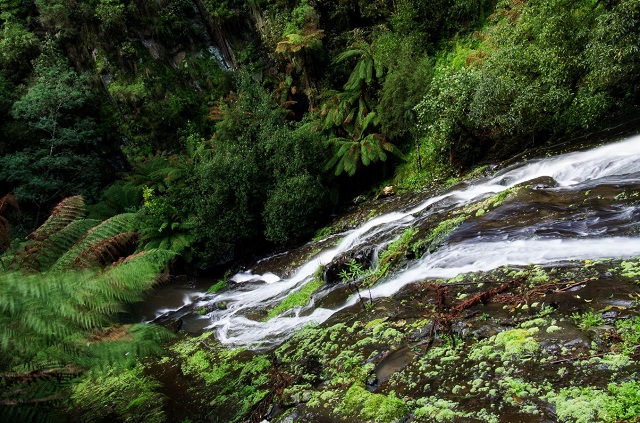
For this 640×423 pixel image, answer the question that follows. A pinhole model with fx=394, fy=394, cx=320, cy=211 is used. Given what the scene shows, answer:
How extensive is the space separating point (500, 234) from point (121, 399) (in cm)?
535

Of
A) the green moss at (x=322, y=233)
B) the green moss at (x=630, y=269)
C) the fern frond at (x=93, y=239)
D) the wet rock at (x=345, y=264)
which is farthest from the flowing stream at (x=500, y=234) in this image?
the fern frond at (x=93, y=239)

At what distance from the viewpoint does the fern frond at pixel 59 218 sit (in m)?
3.61

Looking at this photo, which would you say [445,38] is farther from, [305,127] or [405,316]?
[405,316]

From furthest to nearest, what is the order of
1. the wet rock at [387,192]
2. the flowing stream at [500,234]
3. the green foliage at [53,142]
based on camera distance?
the green foliage at [53,142] → the wet rock at [387,192] → the flowing stream at [500,234]

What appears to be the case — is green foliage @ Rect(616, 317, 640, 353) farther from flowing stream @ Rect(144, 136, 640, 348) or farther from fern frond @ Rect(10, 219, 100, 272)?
fern frond @ Rect(10, 219, 100, 272)

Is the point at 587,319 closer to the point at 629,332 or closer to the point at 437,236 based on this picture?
the point at 629,332

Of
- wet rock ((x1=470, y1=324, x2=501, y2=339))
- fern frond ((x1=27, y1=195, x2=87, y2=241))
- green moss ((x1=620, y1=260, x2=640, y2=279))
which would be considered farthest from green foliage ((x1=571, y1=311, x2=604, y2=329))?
fern frond ((x1=27, y1=195, x2=87, y2=241))

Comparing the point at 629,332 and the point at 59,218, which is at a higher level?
the point at 59,218

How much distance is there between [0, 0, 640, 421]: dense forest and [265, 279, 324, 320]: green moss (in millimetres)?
A: 1651

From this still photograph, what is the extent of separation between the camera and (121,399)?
16.1 feet

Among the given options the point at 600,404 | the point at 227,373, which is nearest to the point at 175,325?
the point at 227,373

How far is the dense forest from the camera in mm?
2984

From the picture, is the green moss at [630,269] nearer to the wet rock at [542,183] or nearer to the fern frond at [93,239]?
the wet rock at [542,183]

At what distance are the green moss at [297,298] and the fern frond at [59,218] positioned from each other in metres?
→ 3.97
